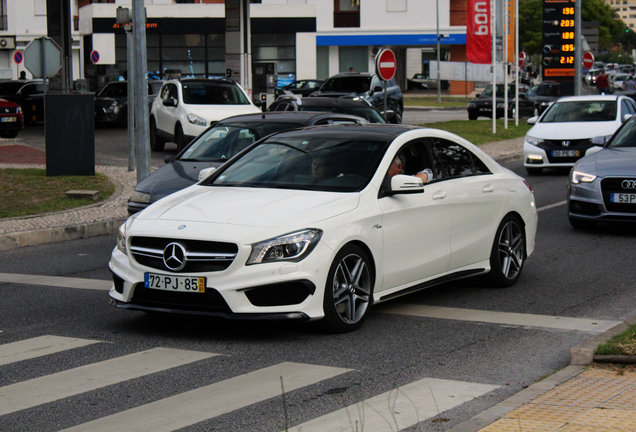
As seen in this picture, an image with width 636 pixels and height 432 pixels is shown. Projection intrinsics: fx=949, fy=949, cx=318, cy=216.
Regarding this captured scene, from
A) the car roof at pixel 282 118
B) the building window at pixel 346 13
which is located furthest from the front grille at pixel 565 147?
the building window at pixel 346 13

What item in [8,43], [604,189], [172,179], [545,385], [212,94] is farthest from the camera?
[8,43]

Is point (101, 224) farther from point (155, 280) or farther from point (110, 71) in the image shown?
point (110, 71)

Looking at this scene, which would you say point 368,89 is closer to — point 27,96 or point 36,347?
point 27,96

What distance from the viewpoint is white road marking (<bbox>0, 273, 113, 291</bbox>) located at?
29.3ft

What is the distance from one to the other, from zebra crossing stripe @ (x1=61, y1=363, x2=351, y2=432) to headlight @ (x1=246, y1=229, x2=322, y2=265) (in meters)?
0.77

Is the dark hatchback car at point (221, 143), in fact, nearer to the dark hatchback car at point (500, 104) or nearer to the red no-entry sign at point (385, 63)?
the red no-entry sign at point (385, 63)

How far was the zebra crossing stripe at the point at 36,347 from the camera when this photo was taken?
6320 mm

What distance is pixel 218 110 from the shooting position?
22062mm

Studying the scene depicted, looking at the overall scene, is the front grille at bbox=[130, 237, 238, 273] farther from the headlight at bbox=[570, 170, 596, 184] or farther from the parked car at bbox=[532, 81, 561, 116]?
the parked car at bbox=[532, 81, 561, 116]

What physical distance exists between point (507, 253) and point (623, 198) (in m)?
3.51

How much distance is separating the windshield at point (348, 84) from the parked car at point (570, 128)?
12.2 metres

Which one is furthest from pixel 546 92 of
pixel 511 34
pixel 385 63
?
pixel 385 63

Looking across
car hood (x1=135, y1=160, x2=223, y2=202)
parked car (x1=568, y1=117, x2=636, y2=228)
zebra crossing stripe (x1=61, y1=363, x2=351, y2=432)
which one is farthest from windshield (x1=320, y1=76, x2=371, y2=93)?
zebra crossing stripe (x1=61, y1=363, x2=351, y2=432)

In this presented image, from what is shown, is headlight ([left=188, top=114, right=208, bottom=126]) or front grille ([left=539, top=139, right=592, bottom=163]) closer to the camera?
front grille ([left=539, top=139, right=592, bottom=163])
